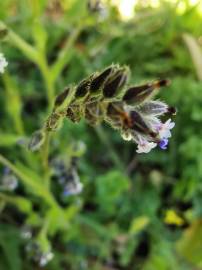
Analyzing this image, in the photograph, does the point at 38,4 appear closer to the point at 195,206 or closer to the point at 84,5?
the point at 84,5

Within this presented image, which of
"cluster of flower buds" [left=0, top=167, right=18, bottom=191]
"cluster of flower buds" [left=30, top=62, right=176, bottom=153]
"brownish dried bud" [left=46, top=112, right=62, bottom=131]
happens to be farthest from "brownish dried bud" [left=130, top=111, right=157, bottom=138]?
"cluster of flower buds" [left=0, top=167, right=18, bottom=191]

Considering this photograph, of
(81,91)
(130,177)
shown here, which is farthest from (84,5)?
(81,91)

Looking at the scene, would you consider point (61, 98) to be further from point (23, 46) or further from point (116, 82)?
point (23, 46)

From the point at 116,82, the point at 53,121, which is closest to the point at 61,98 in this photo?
the point at 53,121

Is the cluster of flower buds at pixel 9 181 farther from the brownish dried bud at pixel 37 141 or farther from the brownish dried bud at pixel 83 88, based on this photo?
the brownish dried bud at pixel 83 88

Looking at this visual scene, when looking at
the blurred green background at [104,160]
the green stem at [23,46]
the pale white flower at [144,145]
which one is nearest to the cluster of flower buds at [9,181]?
the blurred green background at [104,160]

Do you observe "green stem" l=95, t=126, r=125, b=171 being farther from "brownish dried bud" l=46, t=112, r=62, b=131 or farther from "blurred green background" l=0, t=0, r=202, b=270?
"brownish dried bud" l=46, t=112, r=62, b=131
